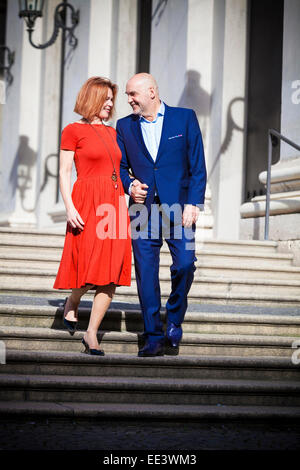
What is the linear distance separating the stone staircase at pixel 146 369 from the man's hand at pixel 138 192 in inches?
36.1

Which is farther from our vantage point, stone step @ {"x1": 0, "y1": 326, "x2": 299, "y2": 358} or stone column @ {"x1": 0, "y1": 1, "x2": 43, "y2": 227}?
stone column @ {"x1": 0, "y1": 1, "x2": 43, "y2": 227}

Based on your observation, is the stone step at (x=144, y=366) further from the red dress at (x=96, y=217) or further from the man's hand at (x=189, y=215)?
the man's hand at (x=189, y=215)

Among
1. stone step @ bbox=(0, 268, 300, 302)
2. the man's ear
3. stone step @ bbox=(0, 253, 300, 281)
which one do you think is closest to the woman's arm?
the man's ear

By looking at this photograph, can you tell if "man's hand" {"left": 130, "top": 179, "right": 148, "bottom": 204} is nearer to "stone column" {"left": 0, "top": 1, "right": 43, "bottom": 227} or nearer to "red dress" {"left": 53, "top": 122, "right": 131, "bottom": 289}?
"red dress" {"left": 53, "top": 122, "right": 131, "bottom": 289}

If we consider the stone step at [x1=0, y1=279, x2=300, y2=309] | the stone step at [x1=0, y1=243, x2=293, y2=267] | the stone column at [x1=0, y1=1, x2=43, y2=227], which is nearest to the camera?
the stone step at [x1=0, y1=279, x2=300, y2=309]

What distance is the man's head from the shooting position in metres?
5.18

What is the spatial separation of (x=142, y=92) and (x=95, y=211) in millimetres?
792

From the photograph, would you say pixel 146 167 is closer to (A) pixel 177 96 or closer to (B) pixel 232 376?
(B) pixel 232 376

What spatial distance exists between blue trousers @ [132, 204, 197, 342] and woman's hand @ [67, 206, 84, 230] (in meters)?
0.35

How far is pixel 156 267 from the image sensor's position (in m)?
5.22

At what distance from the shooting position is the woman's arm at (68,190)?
5.20 meters

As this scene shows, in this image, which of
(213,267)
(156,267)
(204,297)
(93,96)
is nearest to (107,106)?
(93,96)
